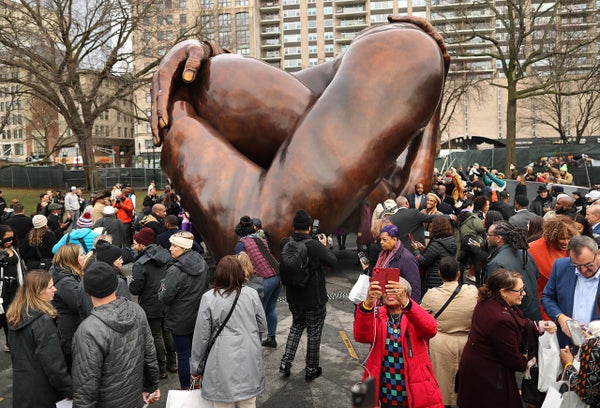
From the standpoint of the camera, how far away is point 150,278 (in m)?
5.58

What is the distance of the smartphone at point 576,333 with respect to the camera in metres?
3.40

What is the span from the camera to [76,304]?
441 cm

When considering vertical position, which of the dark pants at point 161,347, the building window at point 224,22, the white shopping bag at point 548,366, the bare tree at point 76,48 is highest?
the building window at point 224,22

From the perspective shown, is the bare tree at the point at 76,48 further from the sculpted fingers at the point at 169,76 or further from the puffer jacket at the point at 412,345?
the puffer jacket at the point at 412,345

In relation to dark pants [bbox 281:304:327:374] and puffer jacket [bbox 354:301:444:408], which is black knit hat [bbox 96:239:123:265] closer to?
dark pants [bbox 281:304:327:374]

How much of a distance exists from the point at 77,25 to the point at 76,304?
23735mm

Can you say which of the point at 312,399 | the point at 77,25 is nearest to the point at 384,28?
the point at 312,399

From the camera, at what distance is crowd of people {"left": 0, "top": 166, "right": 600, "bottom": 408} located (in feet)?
11.3

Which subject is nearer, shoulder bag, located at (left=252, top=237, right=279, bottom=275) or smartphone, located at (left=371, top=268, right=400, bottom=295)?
smartphone, located at (left=371, top=268, right=400, bottom=295)

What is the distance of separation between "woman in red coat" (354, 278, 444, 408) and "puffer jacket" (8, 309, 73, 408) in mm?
2113

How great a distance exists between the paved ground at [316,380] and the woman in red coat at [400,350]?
60.8 inches

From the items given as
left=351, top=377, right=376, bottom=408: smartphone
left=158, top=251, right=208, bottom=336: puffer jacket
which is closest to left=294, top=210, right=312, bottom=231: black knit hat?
left=158, top=251, right=208, bottom=336: puffer jacket

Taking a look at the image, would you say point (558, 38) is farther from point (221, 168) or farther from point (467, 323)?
point (467, 323)

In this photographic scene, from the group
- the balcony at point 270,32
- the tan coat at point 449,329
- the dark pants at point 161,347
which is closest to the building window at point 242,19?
the balcony at point 270,32
